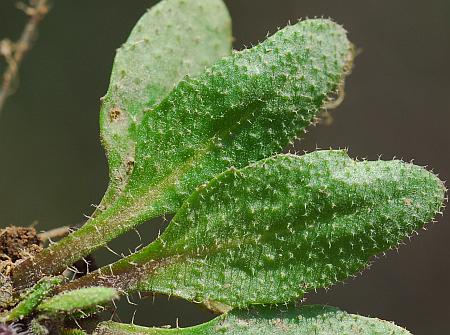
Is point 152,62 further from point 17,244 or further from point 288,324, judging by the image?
point 288,324

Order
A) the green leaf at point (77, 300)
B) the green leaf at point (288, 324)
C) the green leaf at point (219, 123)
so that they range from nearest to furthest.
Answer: the green leaf at point (77, 300) < the green leaf at point (288, 324) < the green leaf at point (219, 123)

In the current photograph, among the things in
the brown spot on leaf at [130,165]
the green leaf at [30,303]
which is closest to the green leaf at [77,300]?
the green leaf at [30,303]

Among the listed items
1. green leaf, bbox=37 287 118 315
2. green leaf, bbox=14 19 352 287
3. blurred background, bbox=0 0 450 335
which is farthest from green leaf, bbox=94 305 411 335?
blurred background, bbox=0 0 450 335

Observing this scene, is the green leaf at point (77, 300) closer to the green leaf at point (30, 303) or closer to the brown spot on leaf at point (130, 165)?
the green leaf at point (30, 303)

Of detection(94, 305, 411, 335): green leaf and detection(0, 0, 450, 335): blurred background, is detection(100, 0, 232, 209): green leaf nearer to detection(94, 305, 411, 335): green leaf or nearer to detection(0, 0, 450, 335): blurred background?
detection(94, 305, 411, 335): green leaf

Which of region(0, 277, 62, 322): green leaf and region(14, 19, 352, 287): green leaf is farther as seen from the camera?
region(14, 19, 352, 287): green leaf

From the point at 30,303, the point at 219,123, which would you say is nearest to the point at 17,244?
the point at 30,303
